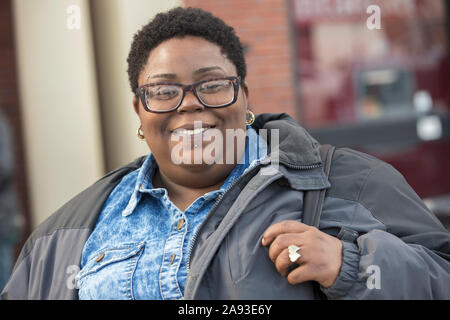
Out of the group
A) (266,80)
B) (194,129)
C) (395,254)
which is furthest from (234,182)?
(266,80)

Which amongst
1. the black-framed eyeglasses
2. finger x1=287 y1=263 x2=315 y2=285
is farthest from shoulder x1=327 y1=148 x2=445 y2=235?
the black-framed eyeglasses

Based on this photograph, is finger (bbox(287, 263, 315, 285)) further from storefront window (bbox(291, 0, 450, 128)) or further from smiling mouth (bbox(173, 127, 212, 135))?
storefront window (bbox(291, 0, 450, 128))

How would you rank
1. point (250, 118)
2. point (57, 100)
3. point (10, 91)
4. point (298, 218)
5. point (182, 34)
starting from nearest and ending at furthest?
1. point (298, 218)
2. point (182, 34)
3. point (250, 118)
4. point (57, 100)
5. point (10, 91)

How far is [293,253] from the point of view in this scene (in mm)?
1535

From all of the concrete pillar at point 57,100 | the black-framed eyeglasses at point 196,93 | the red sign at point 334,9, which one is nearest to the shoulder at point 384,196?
the black-framed eyeglasses at point 196,93

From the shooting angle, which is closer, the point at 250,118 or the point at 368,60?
the point at 250,118

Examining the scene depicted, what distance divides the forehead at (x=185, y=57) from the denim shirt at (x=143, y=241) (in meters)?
0.32

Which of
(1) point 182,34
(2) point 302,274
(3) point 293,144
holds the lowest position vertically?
(2) point 302,274

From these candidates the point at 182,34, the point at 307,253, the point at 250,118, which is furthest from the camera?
the point at 250,118

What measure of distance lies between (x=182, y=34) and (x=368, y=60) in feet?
11.5

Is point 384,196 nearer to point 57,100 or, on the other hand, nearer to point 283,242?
point 283,242
